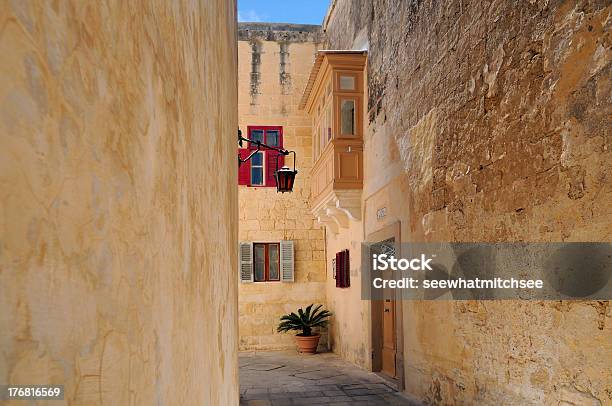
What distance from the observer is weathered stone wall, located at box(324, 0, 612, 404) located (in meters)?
3.91

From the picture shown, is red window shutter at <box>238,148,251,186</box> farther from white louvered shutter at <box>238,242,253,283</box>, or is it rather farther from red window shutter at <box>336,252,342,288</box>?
red window shutter at <box>336,252,342,288</box>

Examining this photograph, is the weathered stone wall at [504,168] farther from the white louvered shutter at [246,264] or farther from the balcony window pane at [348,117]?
the white louvered shutter at [246,264]

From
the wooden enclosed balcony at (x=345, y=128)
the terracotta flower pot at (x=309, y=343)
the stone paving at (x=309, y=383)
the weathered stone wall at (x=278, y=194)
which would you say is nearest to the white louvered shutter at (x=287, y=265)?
the weathered stone wall at (x=278, y=194)

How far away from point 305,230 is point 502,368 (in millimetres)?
9440

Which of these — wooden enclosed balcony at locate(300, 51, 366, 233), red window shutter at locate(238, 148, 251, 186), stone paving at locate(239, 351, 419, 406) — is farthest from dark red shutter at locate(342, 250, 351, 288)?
red window shutter at locate(238, 148, 251, 186)

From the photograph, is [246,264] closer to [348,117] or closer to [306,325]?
[306,325]

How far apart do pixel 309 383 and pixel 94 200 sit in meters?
8.56

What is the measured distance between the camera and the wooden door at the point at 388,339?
8922mm

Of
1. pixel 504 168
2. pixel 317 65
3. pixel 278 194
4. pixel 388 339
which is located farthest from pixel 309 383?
pixel 278 194

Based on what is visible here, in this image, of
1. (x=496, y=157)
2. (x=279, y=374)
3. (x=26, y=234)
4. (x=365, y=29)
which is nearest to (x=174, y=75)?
(x=26, y=234)

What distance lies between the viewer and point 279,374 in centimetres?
984

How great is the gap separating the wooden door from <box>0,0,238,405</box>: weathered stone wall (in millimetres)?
7848

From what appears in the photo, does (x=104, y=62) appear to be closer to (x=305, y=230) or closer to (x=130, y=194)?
(x=130, y=194)

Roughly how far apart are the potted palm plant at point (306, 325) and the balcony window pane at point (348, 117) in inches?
178
